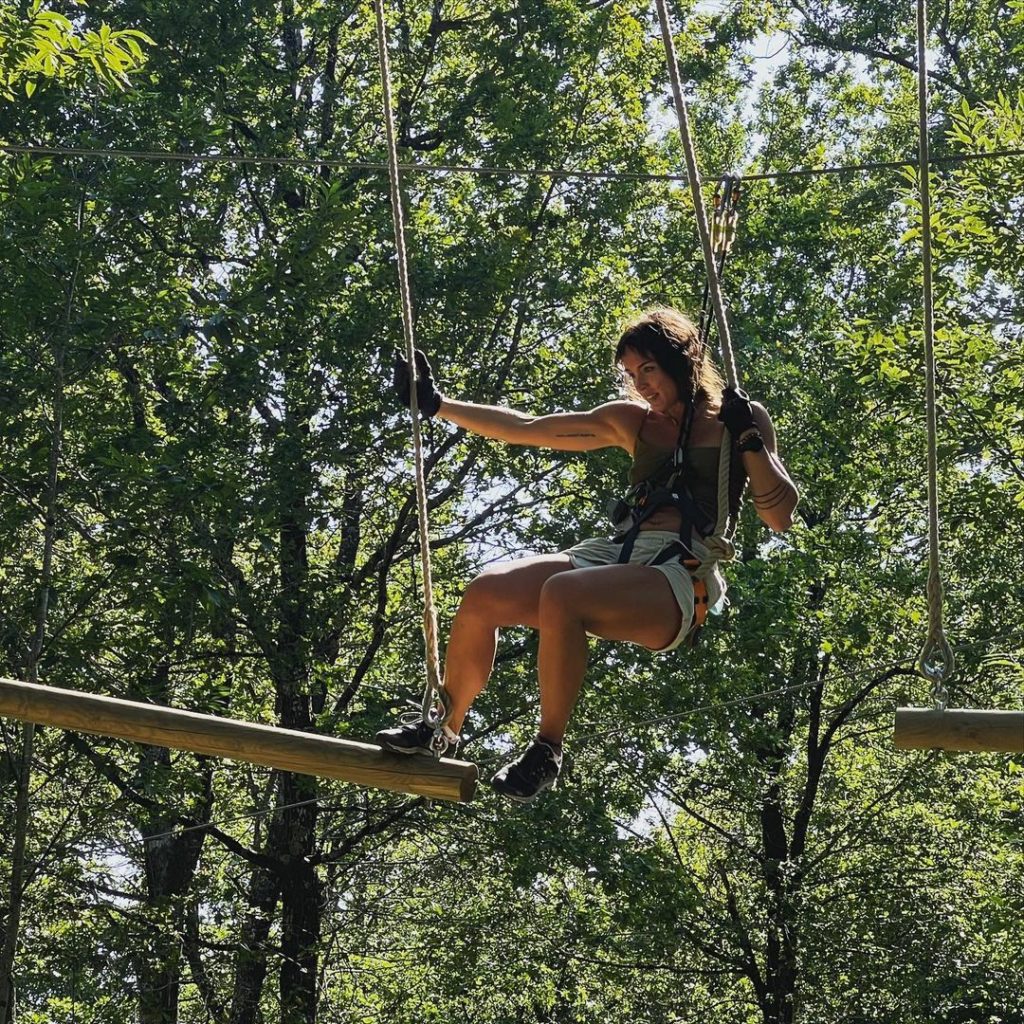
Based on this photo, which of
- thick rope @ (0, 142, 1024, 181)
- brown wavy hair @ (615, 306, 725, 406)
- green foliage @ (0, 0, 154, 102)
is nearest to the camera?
brown wavy hair @ (615, 306, 725, 406)

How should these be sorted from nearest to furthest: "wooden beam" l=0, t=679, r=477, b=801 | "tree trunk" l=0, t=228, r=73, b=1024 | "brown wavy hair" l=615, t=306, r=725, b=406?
"wooden beam" l=0, t=679, r=477, b=801 < "brown wavy hair" l=615, t=306, r=725, b=406 < "tree trunk" l=0, t=228, r=73, b=1024

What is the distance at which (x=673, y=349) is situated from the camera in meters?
3.67

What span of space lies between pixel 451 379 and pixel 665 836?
7117 millimetres

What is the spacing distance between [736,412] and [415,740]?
3.33 feet

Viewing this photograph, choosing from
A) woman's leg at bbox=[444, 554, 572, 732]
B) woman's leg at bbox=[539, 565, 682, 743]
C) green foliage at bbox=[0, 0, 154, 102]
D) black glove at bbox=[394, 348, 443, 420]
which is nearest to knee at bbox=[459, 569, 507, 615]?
woman's leg at bbox=[444, 554, 572, 732]

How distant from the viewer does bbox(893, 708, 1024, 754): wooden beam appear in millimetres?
3143

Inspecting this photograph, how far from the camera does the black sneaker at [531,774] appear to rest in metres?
3.33

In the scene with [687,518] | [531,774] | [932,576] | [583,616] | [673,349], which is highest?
[673,349]

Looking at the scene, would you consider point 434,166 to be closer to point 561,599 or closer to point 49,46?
point 49,46

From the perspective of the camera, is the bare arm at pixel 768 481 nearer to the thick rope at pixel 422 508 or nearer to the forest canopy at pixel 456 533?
the thick rope at pixel 422 508

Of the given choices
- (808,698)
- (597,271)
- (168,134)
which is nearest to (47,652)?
(168,134)

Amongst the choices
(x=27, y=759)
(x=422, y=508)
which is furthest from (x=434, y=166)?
(x=422, y=508)

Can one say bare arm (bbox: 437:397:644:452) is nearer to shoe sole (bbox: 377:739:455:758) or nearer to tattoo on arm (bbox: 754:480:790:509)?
tattoo on arm (bbox: 754:480:790:509)

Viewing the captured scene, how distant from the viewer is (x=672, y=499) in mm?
3594
